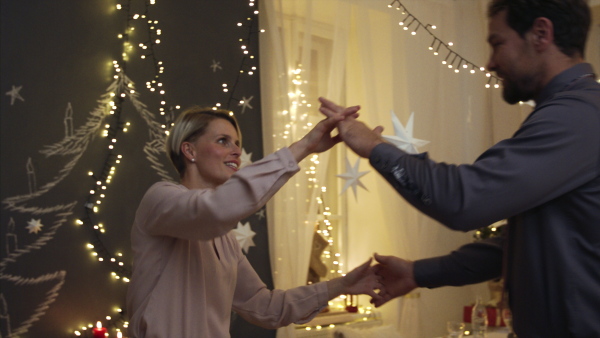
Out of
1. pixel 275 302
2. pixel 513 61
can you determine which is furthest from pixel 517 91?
pixel 275 302

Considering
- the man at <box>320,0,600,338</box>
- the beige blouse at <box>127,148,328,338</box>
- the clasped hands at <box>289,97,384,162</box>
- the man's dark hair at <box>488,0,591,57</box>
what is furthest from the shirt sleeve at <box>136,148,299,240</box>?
the man's dark hair at <box>488,0,591,57</box>

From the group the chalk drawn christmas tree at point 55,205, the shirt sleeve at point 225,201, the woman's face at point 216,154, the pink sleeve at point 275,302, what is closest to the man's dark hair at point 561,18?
the shirt sleeve at point 225,201

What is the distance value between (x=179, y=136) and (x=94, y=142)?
130 cm

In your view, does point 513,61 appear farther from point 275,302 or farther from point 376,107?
point 376,107

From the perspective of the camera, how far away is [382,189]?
14.9 ft

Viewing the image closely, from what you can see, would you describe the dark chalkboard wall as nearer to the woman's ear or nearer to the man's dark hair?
the woman's ear

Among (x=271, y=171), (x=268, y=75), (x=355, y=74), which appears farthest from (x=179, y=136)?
(x=355, y=74)

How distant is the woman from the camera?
1.60 meters

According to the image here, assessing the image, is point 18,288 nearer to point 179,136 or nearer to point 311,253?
point 179,136

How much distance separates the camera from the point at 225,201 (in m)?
1.56

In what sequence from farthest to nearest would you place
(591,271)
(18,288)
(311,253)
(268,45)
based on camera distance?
(311,253) → (268,45) → (18,288) → (591,271)

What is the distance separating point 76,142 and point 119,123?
258 mm

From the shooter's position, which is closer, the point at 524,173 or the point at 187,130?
the point at 524,173

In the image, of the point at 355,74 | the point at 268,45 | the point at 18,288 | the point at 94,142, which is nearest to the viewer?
the point at 18,288
